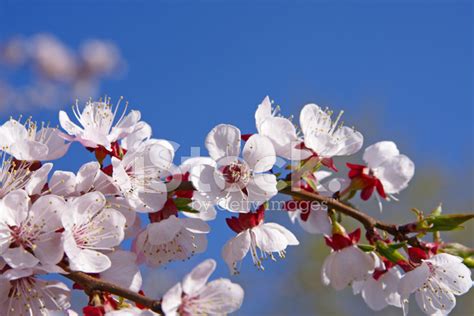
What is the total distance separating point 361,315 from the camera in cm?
861

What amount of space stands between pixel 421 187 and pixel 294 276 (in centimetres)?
245

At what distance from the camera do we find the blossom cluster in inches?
51.4

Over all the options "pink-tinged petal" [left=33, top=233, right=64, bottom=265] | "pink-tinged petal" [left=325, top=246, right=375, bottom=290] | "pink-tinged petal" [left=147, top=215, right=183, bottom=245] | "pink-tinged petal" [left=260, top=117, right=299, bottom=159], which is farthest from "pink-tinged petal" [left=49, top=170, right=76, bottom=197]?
"pink-tinged petal" [left=325, top=246, right=375, bottom=290]

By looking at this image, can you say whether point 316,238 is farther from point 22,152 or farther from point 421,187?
point 22,152

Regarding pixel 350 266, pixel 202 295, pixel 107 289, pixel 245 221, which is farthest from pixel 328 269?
pixel 107 289

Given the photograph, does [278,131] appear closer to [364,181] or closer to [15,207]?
[364,181]

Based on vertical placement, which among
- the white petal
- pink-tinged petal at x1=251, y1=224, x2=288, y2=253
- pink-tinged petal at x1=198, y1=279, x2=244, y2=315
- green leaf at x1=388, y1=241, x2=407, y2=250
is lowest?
pink-tinged petal at x1=198, y1=279, x2=244, y2=315

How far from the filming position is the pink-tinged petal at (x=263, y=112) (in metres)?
1.55

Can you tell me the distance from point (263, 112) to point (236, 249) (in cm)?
35

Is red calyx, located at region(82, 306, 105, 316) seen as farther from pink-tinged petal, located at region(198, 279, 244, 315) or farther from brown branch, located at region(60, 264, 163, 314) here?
pink-tinged petal, located at region(198, 279, 244, 315)

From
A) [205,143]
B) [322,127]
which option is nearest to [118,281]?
[205,143]

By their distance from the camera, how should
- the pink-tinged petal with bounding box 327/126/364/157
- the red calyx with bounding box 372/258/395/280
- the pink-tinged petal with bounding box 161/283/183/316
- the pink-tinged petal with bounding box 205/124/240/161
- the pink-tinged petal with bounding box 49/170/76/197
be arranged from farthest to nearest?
1. the red calyx with bounding box 372/258/395/280
2. the pink-tinged petal with bounding box 327/126/364/157
3. the pink-tinged petal with bounding box 205/124/240/161
4. the pink-tinged petal with bounding box 49/170/76/197
5. the pink-tinged petal with bounding box 161/283/183/316

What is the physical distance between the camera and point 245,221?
5.18ft

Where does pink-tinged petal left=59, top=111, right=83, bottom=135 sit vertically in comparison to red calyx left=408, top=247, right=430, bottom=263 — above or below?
above
